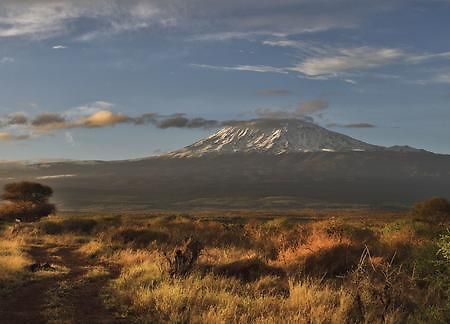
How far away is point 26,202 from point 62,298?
5521 centimetres

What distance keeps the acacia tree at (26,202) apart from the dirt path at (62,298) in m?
45.2

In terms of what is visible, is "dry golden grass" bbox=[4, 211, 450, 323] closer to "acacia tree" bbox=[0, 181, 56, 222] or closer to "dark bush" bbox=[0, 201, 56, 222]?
"dark bush" bbox=[0, 201, 56, 222]

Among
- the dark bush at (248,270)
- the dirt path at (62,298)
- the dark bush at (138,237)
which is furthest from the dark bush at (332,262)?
the dark bush at (138,237)

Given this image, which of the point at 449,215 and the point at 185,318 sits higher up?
the point at 185,318

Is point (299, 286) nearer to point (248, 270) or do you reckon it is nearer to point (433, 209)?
point (248, 270)


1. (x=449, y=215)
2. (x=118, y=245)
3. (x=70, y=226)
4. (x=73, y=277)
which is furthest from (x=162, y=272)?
(x=449, y=215)

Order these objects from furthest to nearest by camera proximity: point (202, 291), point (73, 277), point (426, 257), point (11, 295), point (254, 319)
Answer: point (73, 277) → point (426, 257) → point (11, 295) → point (202, 291) → point (254, 319)

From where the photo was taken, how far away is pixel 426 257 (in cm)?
1571

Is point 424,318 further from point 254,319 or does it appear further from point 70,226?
point 70,226

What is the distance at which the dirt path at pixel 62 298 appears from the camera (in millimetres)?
11805

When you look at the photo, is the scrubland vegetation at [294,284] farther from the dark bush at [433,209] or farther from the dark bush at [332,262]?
the dark bush at [433,209]

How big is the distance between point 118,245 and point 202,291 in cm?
1508

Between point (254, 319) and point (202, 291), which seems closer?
point (254, 319)

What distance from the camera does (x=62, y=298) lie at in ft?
45.6
